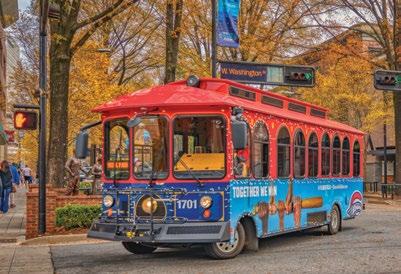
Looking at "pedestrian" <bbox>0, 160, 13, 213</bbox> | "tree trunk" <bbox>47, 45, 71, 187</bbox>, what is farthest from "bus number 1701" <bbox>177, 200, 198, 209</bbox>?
"pedestrian" <bbox>0, 160, 13, 213</bbox>

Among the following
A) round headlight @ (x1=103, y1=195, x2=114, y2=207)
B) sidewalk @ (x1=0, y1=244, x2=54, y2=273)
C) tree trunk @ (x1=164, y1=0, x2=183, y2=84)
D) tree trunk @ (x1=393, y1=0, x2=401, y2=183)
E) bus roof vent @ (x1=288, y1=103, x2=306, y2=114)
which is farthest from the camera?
tree trunk @ (x1=393, y1=0, x2=401, y2=183)

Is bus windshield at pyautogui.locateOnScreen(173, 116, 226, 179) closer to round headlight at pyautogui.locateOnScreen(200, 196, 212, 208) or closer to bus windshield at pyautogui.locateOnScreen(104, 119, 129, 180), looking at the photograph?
round headlight at pyautogui.locateOnScreen(200, 196, 212, 208)

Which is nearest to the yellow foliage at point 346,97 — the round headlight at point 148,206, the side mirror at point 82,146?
the side mirror at point 82,146

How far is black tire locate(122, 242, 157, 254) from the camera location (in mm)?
11336

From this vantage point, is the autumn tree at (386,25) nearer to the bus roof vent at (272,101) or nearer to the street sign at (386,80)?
the street sign at (386,80)

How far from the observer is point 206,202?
9.95 meters

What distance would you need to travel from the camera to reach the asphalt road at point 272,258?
31.3 feet

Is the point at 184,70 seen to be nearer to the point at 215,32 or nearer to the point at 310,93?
the point at 310,93

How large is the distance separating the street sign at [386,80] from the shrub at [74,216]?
13.6 metres

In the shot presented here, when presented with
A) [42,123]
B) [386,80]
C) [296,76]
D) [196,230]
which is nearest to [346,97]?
[386,80]

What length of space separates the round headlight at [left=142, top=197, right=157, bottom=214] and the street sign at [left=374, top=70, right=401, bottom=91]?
15964mm

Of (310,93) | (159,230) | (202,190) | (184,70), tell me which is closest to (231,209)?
(202,190)

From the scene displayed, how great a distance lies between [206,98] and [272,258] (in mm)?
2960

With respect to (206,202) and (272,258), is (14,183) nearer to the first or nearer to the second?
(272,258)
